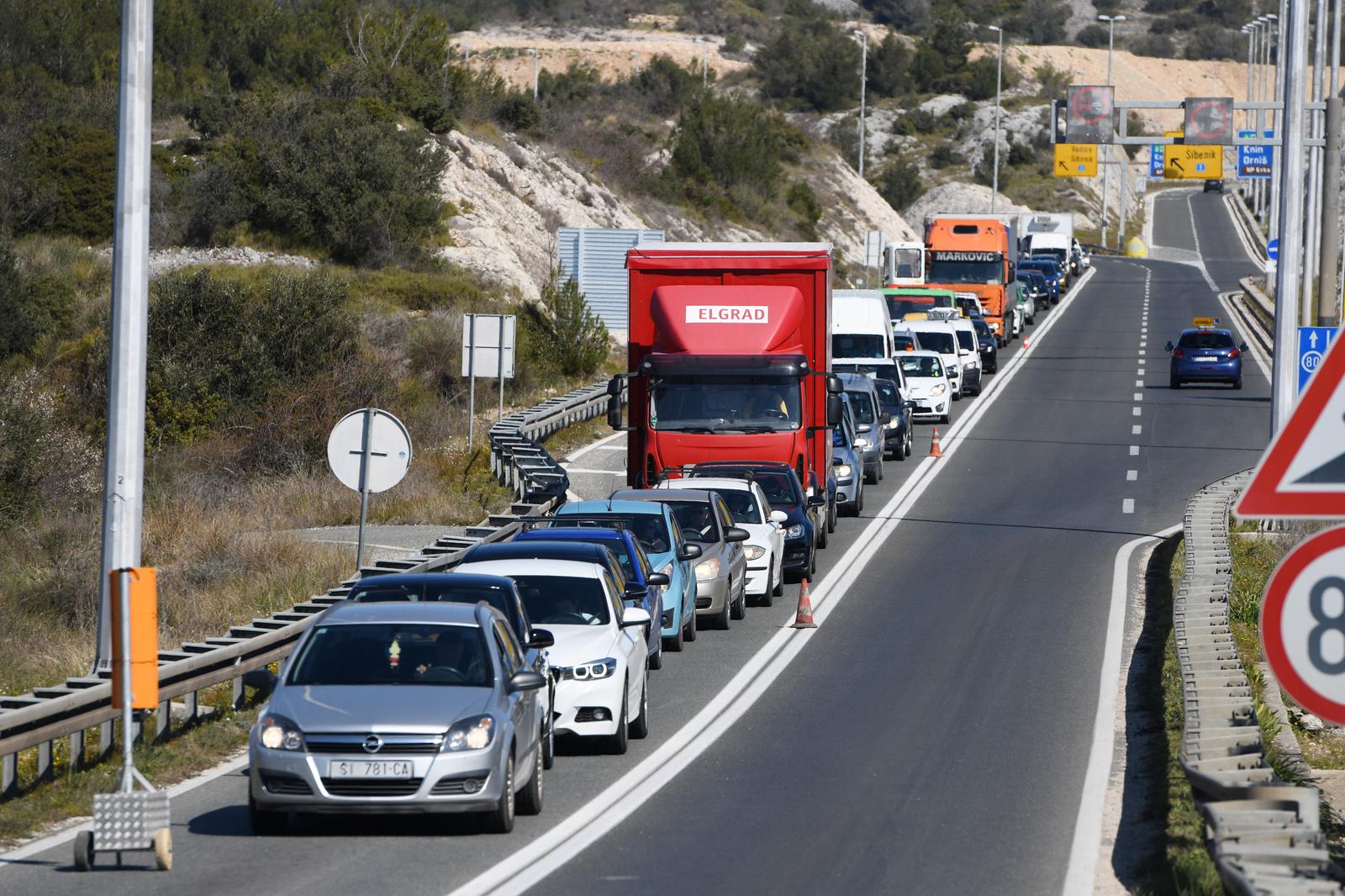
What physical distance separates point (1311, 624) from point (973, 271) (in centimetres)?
5494

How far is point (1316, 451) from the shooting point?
5.40 meters

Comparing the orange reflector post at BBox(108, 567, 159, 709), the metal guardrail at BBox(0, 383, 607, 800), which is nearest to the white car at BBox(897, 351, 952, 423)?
the metal guardrail at BBox(0, 383, 607, 800)

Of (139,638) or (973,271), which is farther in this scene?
(973,271)

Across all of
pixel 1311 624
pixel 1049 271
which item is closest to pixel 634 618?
pixel 1311 624

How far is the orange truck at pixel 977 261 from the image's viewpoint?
5884 cm

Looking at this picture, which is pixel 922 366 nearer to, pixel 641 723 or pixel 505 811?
pixel 641 723

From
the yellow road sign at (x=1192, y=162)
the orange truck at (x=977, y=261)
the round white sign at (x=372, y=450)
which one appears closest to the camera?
the round white sign at (x=372, y=450)

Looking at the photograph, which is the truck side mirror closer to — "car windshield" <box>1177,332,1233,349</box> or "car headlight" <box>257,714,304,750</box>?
"car headlight" <box>257,714,304,750</box>

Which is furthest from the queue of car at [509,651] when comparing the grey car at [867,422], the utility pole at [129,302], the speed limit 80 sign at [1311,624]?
the grey car at [867,422]

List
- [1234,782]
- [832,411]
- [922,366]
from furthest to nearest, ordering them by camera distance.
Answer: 1. [922,366]
2. [832,411]
3. [1234,782]

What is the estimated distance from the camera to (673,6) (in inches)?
6801

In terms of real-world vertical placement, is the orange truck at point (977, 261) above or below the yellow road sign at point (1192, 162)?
below

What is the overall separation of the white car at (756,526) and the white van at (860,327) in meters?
16.5

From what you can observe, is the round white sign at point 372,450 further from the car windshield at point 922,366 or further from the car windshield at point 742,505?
the car windshield at point 922,366
